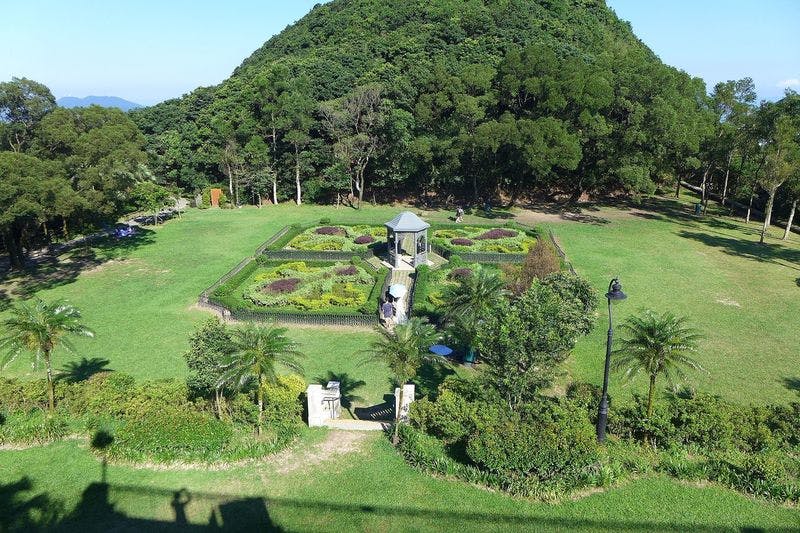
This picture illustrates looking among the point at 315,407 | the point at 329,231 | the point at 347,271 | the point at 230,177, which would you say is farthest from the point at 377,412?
the point at 230,177

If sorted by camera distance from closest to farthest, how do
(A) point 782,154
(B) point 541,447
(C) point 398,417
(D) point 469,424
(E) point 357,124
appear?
(B) point 541,447
(D) point 469,424
(C) point 398,417
(A) point 782,154
(E) point 357,124

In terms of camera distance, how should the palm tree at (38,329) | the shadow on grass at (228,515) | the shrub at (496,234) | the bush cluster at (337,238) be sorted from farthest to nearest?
the shrub at (496,234) → the bush cluster at (337,238) → the palm tree at (38,329) → the shadow on grass at (228,515)

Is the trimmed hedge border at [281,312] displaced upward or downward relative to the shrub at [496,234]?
downward

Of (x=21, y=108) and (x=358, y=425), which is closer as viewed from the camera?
(x=358, y=425)

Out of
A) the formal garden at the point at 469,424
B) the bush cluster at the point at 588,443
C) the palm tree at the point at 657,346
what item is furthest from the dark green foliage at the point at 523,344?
the palm tree at the point at 657,346

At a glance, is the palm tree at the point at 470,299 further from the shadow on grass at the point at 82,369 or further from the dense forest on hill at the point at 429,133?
the dense forest on hill at the point at 429,133

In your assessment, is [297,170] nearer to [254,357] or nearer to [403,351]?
[254,357]

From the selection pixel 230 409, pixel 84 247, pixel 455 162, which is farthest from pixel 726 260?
pixel 84 247
